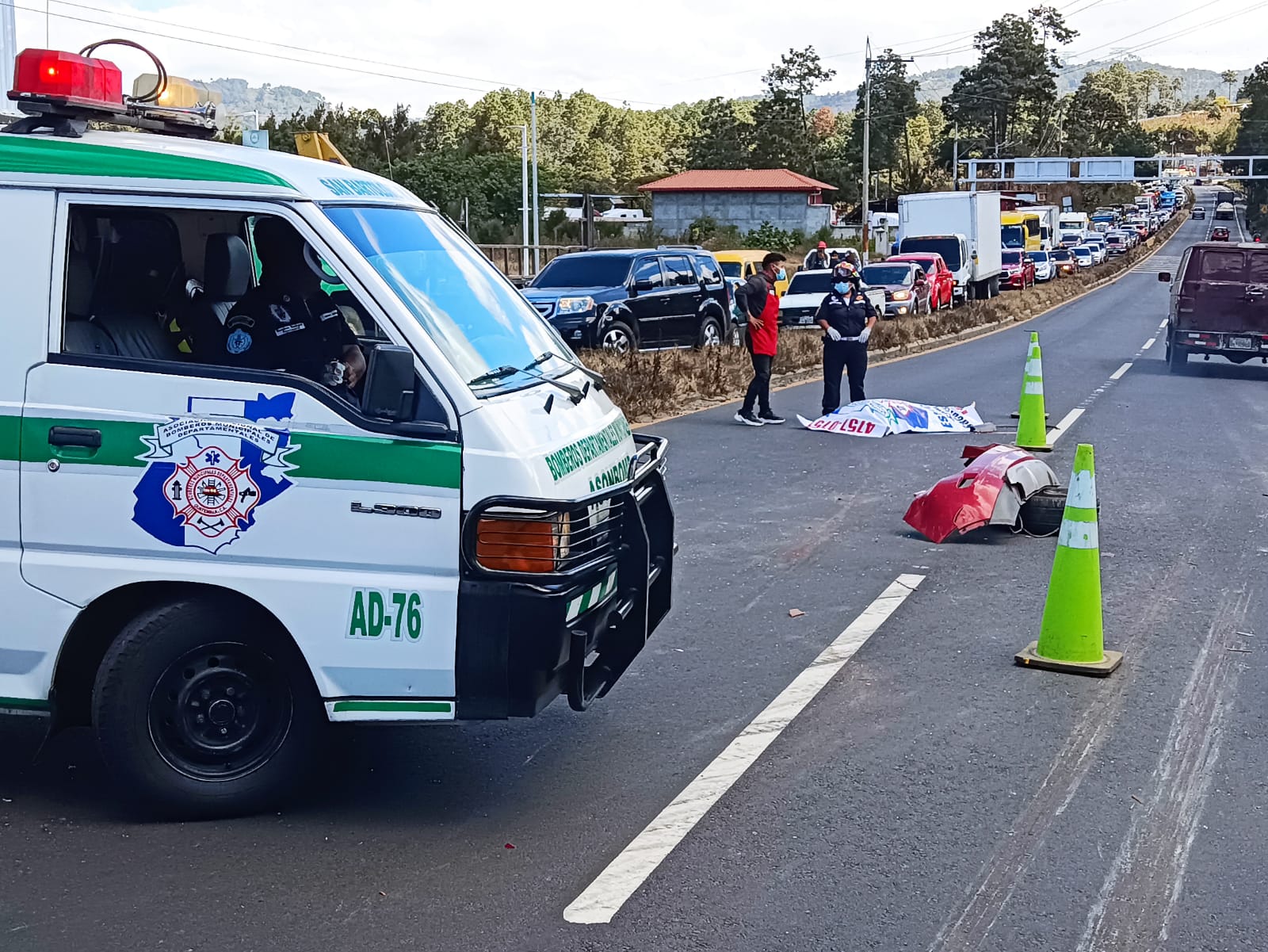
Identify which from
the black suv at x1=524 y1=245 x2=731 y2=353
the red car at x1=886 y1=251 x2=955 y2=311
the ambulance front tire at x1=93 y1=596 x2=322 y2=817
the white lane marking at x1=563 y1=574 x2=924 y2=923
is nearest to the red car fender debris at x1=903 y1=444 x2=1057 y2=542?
the white lane marking at x1=563 y1=574 x2=924 y2=923

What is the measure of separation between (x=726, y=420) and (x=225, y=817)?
12.0m

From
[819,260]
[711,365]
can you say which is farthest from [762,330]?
[819,260]

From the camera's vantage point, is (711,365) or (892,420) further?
(711,365)

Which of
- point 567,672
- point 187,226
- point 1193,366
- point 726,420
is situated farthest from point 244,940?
point 1193,366

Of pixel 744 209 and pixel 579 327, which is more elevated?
pixel 744 209

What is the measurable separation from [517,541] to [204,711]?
1.17m

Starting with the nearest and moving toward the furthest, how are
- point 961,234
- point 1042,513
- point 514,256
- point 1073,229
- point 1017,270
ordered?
point 1042,513
point 961,234
point 1017,270
point 514,256
point 1073,229

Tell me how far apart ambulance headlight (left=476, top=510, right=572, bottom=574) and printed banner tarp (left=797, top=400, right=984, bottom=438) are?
10.9 m

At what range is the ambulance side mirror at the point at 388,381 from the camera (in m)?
4.53

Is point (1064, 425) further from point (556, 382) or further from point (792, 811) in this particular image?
point (792, 811)

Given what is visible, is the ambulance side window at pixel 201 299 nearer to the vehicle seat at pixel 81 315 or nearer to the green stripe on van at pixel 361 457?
the vehicle seat at pixel 81 315

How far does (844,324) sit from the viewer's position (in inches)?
621

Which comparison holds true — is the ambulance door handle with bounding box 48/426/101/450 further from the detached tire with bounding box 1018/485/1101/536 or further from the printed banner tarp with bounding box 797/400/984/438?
the printed banner tarp with bounding box 797/400/984/438

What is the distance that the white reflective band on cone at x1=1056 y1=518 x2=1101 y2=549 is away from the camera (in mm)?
6732
